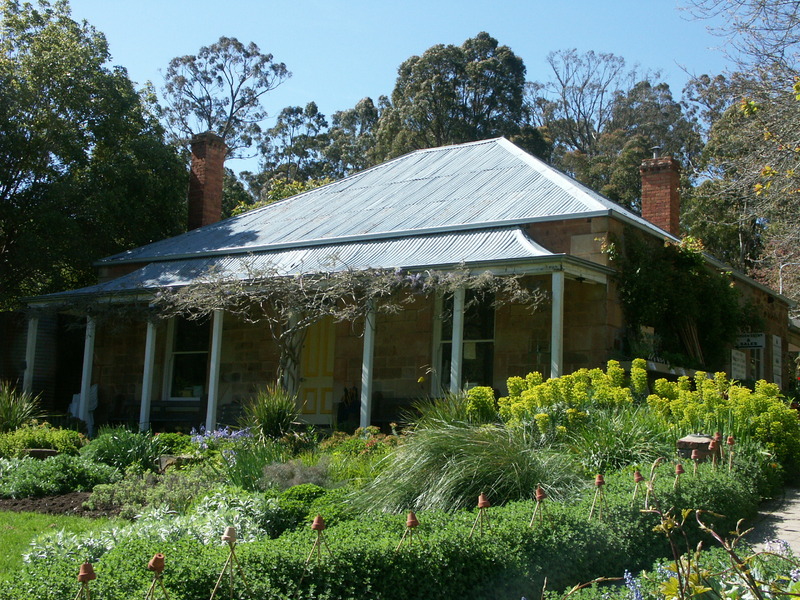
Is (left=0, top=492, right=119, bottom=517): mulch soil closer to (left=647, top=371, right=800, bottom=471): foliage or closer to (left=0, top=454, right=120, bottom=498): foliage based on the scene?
(left=0, top=454, right=120, bottom=498): foliage

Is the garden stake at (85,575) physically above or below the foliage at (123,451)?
above

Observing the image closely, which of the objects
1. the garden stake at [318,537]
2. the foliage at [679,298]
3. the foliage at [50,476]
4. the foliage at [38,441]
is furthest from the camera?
the foliage at [679,298]

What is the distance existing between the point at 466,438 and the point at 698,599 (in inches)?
140

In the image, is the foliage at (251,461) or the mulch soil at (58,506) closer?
the foliage at (251,461)

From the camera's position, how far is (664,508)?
5793 mm

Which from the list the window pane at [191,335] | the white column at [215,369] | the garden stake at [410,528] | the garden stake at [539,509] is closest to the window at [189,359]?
the window pane at [191,335]

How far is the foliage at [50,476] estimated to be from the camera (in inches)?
349

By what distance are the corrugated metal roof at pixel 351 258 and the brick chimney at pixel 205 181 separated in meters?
3.26

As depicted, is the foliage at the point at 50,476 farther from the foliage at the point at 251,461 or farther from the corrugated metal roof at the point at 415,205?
the corrugated metal roof at the point at 415,205

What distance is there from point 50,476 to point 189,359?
279 inches

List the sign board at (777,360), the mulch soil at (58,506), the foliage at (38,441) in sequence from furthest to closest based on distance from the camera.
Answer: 1. the sign board at (777,360)
2. the foliage at (38,441)
3. the mulch soil at (58,506)

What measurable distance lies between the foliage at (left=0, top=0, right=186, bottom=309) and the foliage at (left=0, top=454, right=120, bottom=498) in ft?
29.6

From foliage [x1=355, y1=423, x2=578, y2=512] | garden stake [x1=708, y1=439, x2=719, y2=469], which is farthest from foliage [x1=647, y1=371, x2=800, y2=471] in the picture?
foliage [x1=355, y1=423, x2=578, y2=512]

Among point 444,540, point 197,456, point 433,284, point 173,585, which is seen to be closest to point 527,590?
point 444,540
